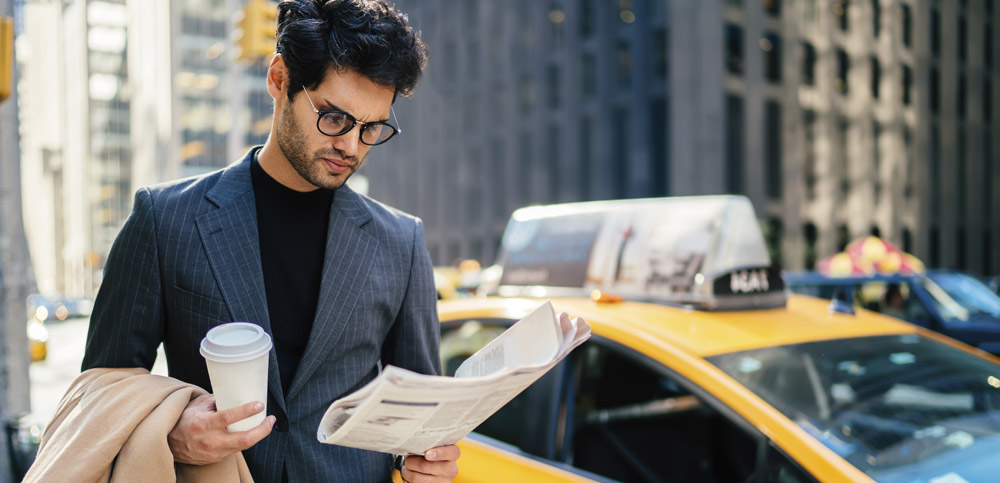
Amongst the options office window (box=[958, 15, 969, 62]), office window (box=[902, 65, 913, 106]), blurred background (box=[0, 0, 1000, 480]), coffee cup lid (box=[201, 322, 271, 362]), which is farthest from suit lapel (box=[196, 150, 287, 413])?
office window (box=[958, 15, 969, 62])

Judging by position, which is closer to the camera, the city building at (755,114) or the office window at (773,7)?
the city building at (755,114)

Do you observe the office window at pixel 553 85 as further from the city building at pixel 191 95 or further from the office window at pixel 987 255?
the office window at pixel 987 255

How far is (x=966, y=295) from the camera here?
8.73 m

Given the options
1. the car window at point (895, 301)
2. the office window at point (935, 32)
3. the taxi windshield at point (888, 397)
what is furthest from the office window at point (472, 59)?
the taxi windshield at point (888, 397)

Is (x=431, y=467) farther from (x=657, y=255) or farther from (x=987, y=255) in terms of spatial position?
(x=987, y=255)

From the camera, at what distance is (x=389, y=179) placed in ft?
144

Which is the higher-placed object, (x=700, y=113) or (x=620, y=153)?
(x=700, y=113)

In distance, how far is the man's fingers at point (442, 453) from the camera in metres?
1.39

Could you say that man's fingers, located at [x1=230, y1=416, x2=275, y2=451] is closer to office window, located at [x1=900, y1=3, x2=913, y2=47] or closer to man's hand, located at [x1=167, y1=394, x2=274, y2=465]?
man's hand, located at [x1=167, y1=394, x2=274, y2=465]

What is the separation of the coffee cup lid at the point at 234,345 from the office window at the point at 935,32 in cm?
3462

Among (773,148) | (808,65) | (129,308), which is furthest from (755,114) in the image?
(129,308)

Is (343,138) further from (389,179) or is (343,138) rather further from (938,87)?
(389,179)

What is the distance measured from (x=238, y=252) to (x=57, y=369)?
13425mm

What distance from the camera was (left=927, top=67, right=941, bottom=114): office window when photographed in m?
29.7
